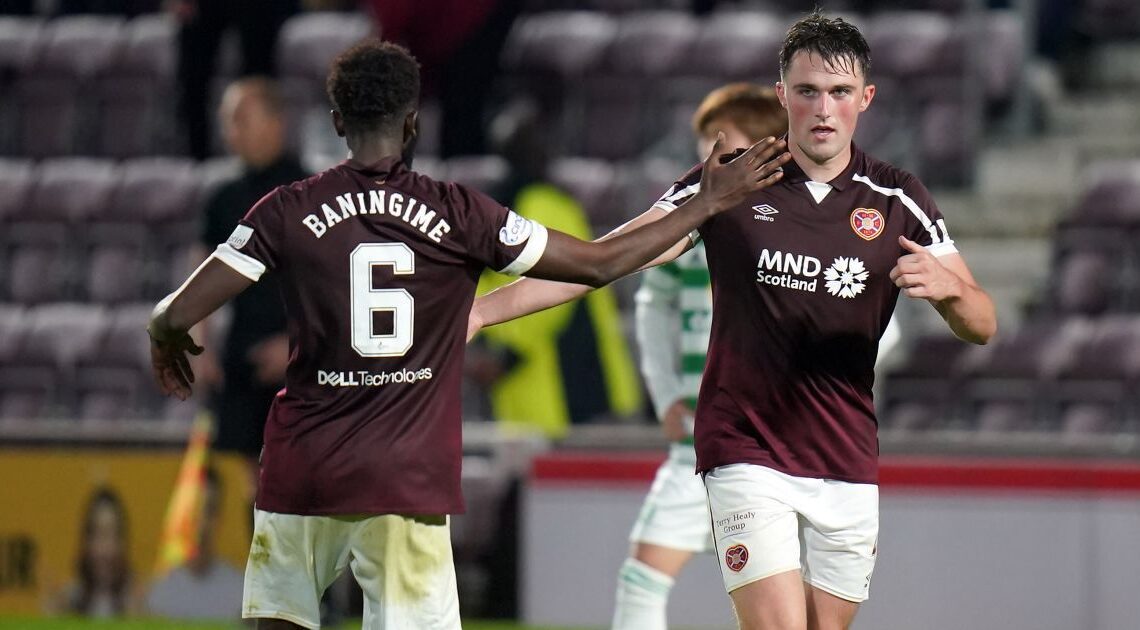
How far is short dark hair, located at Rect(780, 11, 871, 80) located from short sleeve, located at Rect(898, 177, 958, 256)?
13.5 inches

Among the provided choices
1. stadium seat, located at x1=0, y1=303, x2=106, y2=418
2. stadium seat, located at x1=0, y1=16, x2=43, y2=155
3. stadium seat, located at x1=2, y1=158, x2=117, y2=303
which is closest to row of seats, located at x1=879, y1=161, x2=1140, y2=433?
stadium seat, located at x1=0, y1=303, x2=106, y2=418

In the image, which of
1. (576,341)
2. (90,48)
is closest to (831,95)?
(576,341)

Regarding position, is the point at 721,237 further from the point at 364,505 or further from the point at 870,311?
the point at 364,505

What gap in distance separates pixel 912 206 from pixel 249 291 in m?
3.54

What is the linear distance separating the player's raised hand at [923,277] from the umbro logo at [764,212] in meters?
0.39

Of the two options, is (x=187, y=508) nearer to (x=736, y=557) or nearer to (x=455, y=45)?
(x=455, y=45)

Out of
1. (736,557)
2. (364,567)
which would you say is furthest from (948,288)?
(364,567)

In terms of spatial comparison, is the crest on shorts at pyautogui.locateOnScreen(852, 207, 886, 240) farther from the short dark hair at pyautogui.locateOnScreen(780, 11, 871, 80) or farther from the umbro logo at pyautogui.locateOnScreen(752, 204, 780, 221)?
the short dark hair at pyautogui.locateOnScreen(780, 11, 871, 80)

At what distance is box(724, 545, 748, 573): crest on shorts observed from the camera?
4.68 metres

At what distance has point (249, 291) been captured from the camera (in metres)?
7.63

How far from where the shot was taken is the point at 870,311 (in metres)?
4.82

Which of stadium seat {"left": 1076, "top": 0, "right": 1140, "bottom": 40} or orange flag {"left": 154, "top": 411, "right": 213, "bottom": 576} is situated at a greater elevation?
stadium seat {"left": 1076, "top": 0, "right": 1140, "bottom": 40}

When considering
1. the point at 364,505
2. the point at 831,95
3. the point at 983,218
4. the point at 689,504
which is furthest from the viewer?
the point at 983,218

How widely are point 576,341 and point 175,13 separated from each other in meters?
4.36
